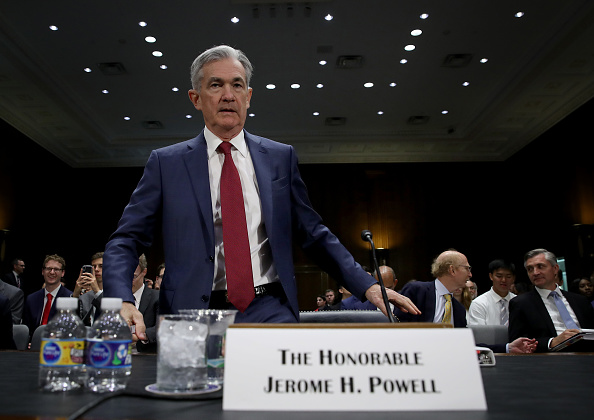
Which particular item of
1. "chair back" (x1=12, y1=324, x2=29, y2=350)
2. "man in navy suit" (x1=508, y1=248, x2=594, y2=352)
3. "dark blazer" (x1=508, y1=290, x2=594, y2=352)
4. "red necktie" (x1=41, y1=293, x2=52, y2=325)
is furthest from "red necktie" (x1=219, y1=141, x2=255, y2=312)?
"red necktie" (x1=41, y1=293, x2=52, y2=325)

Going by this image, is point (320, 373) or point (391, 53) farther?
point (391, 53)

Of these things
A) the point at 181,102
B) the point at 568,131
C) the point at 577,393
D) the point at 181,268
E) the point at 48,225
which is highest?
the point at 181,102

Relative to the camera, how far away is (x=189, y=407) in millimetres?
650

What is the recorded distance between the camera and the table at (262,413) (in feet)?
1.98

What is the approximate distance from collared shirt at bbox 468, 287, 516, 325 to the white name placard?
4.39 metres

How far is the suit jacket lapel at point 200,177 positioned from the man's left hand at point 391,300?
42cm

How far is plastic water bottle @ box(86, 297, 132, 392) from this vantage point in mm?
767

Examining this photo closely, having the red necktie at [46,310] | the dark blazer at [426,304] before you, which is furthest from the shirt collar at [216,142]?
the red necktie at [46,310]

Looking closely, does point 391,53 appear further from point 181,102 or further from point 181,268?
point 181,268

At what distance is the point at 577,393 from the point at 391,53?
294 inches

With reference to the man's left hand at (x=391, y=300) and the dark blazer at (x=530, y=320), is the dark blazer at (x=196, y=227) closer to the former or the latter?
the man's left hand at (x=391, y=300)

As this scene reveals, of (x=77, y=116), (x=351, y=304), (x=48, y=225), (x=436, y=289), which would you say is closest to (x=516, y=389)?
(x=436, y=289)

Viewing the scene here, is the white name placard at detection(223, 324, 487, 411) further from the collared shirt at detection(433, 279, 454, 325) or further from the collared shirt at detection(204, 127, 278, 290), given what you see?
the collared shirt at detection(433, 279, 454, 325)

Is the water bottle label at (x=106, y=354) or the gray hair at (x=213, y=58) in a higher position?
the gray hair at (x=213, y=58)
